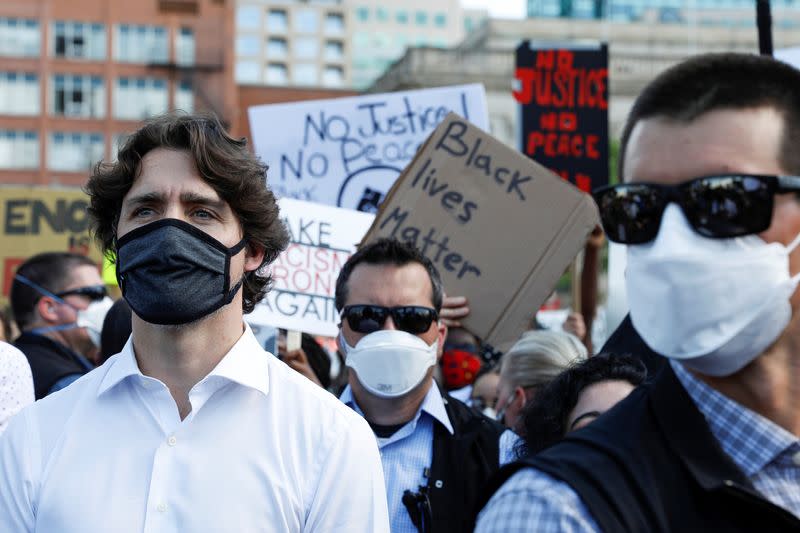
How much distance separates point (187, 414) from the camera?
2.55 metres

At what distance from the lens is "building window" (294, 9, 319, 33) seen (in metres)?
124

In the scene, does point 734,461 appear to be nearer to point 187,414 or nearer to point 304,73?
point 187,414

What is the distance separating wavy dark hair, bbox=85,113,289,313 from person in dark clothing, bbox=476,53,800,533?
1.19m

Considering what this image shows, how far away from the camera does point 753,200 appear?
171 centimetres

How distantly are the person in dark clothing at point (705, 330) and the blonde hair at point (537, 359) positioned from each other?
2660 millimetres

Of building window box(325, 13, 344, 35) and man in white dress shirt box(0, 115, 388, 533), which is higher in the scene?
building window box(325, 13, 344, 35)

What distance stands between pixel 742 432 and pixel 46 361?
3765 mm

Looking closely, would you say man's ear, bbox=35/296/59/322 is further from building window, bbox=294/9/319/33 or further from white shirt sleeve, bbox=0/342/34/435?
building window, bbox=294/9/319/33

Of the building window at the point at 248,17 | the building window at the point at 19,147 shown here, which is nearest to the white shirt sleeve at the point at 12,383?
the building window at the point at 19,147

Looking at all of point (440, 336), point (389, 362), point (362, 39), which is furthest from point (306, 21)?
point (389, 362)

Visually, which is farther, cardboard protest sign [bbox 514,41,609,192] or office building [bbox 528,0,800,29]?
office building [bbox 528,0,800,29]

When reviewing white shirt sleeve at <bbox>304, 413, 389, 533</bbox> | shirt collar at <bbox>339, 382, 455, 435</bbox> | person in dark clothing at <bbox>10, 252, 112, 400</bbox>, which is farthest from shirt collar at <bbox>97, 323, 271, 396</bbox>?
person in dark clothing at <bbox>10, 252, 112, 400</bbox>

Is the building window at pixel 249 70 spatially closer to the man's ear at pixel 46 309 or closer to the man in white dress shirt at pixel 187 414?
the man's ear at pixel 46 309

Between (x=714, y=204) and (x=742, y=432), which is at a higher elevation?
(x=714, y=204)
